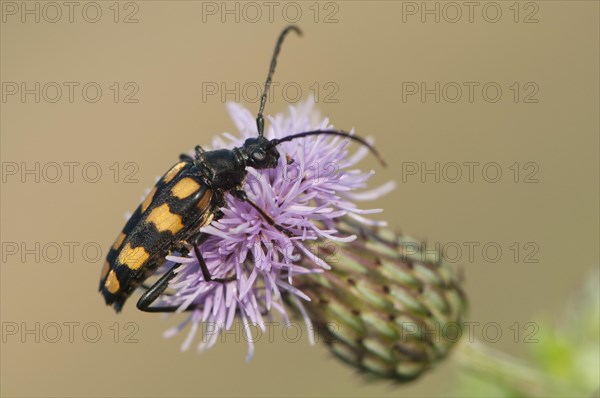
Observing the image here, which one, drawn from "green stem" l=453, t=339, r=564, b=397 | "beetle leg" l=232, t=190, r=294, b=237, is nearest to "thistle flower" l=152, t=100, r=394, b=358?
"beetle leg" l=232, t=190, r=294, b=237

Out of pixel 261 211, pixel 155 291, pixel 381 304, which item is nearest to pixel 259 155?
pixel 261 211

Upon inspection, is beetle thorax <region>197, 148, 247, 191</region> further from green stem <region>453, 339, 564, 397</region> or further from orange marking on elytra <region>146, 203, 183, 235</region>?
green stem <region>453, 339, 564, 397</region>

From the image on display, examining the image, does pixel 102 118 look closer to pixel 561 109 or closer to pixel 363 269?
pixel 561 109

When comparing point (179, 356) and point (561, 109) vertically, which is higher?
point (561, 109)

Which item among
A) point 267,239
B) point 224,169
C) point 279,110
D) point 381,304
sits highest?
point 279,110

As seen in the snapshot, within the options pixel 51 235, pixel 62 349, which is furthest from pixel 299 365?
pixel 51 235

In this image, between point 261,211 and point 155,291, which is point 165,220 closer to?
point 155,291
